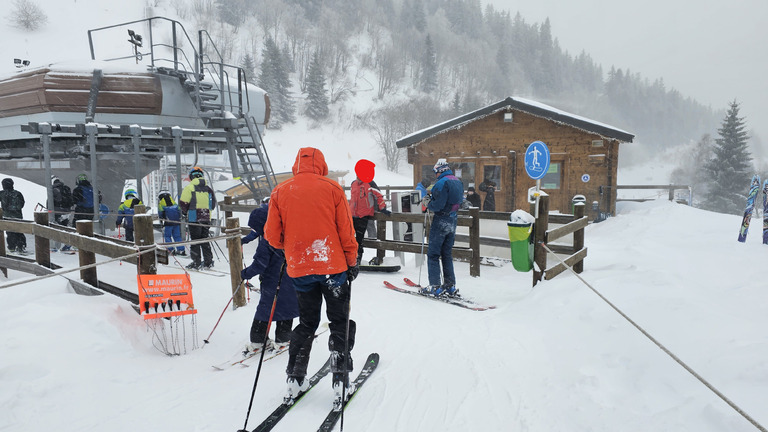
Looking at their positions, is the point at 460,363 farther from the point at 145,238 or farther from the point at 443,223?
the point at 145,238

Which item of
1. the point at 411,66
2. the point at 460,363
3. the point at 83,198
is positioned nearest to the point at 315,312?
the point at 460,363

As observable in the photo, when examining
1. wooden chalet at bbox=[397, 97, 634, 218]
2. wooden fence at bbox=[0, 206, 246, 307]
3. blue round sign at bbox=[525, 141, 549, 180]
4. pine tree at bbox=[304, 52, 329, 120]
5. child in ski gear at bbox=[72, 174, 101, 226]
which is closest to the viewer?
wooden fence at bbox=[0, 206, 246, 307]

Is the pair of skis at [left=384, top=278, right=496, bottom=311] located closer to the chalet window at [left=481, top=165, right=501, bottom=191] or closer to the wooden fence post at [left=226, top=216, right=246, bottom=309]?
the wooden fence post at [left=226, top=216, right=246, bottom=309]

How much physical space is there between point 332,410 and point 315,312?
722 millimetres

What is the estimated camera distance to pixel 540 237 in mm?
5812

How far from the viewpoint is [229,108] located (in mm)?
12414

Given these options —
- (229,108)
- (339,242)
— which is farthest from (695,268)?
(229,108)

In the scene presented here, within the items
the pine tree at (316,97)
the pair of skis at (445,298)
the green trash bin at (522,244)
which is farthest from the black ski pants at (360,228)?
the pine tree at (316,97)

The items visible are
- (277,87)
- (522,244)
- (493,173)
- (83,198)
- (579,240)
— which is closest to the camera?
(522,244)

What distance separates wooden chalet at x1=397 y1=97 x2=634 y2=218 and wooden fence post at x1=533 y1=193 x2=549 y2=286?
354 inches

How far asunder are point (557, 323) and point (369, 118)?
58.3 meters

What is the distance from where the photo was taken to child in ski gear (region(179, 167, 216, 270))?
27.1ft

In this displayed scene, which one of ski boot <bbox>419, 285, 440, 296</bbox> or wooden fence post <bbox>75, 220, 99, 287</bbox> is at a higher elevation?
wooden fence post <bbox>75, 220, 99, 287</bbox>

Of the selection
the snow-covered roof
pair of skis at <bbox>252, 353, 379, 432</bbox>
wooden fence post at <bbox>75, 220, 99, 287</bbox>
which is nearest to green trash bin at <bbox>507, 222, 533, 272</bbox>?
pair of skis at <bbox>252, 353, 379, 432</bbox>
